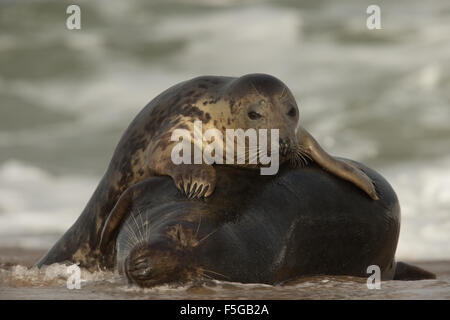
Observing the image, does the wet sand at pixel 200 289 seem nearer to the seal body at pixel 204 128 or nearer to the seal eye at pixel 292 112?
the seal body at pixel 204 128

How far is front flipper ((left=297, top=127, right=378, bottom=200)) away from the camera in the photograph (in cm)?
532

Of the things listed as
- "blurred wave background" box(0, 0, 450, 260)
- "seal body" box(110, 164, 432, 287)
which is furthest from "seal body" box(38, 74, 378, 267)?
"blurred wave background" box(0, 0, 450, 260)

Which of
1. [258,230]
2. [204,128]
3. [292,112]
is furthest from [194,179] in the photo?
[292,112]

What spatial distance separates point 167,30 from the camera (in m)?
19.1

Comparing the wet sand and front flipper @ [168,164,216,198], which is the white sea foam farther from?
front flipper @ [168,164,216,198]

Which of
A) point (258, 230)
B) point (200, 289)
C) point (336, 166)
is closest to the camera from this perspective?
point (200, 289)

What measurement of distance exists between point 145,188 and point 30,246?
4487 millimetres

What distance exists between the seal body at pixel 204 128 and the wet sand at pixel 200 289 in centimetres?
33

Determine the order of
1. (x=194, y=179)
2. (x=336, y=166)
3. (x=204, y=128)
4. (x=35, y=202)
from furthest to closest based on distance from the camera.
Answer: (x=35, y=202)
(x=204, y=128)
(x=336, y=166)
(x=194, y=179)

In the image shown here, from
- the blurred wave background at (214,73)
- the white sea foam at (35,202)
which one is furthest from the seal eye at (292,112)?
the blurred wave background at (214,73)

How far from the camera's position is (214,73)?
55.3 ft

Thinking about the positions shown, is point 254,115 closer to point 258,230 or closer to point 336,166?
point 336,166

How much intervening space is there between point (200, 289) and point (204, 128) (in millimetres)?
1403

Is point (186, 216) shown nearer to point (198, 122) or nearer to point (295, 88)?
point (198, 122)
